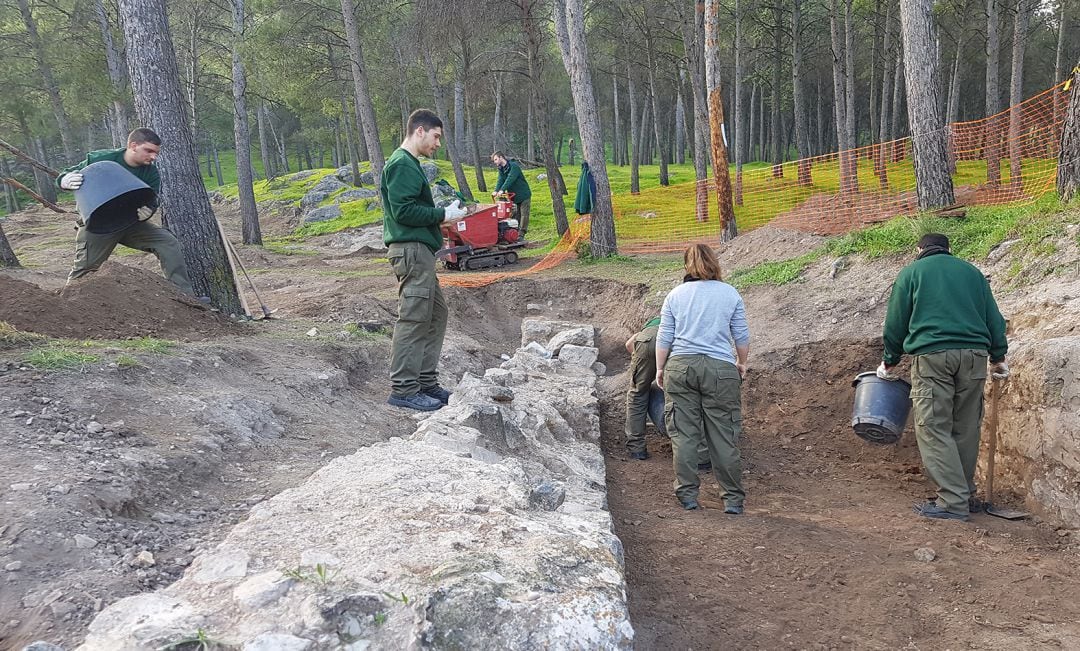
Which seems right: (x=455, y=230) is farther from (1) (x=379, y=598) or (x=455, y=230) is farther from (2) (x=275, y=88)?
(2) (x=275, y=88)

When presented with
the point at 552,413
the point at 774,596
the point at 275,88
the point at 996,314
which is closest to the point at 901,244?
the point at 996,314

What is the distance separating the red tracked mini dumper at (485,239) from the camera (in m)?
13.3

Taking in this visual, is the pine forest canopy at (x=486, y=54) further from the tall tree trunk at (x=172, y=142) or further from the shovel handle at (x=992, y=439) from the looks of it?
the tall tree trunk at (x=172, y=142)

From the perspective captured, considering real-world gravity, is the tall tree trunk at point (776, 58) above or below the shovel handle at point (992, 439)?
above

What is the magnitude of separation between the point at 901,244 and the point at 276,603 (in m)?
7.10

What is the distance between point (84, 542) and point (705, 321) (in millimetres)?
3503

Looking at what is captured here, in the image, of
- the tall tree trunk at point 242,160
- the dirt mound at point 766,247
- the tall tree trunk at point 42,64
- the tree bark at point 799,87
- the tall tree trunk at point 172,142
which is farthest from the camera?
the tall tree trunk at point 42,64

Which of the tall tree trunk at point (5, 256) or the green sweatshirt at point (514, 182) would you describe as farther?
the green sweatshirt at point (514, 182)

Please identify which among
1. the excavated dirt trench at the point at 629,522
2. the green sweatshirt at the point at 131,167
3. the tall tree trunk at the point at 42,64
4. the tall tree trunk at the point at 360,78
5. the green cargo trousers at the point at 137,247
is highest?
the tall tree trunk at the point at 42,64

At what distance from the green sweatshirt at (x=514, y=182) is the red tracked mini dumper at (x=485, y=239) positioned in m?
0.85

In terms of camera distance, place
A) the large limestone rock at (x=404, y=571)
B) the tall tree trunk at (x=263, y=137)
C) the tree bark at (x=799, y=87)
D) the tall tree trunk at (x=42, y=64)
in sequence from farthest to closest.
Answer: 1. the tall tree trunk at (x=263, y=137)
2. the tall tree trunk at (x=42, y=64)
3. the tree bark at (x=799, y=87)
4. the large limestone rock at (x=404, y=571)

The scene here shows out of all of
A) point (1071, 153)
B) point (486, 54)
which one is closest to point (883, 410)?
point (1071, 153)

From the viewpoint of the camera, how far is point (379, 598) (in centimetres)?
215

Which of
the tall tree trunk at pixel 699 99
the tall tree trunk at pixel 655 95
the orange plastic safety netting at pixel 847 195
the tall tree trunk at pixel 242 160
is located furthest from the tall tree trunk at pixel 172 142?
the tall tree trunk at pixel 655 95
